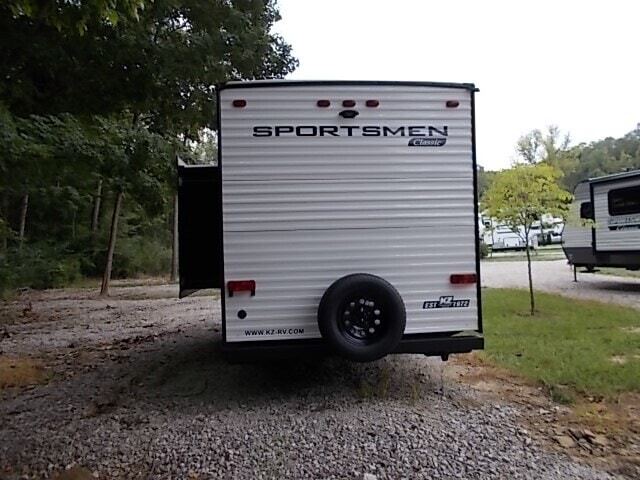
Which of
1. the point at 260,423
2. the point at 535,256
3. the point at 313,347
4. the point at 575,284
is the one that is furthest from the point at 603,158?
the point at 260,423

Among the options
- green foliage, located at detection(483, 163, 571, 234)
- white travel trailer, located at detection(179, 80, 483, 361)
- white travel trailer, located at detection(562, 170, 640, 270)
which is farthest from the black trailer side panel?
white travel trailer, located at detection(562, 170, 640, 270)

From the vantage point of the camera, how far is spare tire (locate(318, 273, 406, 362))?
13.2 feet

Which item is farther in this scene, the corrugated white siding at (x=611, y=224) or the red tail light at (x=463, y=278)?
the corrugated white siding at (x=611, y=224)

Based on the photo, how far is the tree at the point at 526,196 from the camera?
30.0ft

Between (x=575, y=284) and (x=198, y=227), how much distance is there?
11.5m

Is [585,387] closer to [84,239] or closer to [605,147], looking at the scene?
[84,239]

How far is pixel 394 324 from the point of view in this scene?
4.06 m

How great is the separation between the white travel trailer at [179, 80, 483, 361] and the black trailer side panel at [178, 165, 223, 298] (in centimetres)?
143

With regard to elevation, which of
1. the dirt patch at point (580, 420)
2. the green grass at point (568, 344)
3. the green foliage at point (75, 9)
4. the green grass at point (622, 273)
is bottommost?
the dirt patch at point (580, 420)

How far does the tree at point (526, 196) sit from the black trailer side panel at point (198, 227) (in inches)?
219

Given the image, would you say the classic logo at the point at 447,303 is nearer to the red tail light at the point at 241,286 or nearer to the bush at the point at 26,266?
the red tail light at the point at 241,286

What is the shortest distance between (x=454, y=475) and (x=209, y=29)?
9.05 meters

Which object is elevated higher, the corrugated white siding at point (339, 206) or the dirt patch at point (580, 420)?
the corrugated white siding at point (339, 206)

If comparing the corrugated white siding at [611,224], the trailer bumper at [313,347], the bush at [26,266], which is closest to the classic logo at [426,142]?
the trailer bumper at [313,347]
